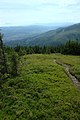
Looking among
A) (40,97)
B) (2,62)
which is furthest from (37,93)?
(2,62)

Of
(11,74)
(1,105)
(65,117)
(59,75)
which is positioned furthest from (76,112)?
(11,74)

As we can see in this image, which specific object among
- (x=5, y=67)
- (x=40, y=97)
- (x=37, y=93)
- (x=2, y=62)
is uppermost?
(x=2, y=62)

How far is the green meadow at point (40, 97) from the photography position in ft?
114

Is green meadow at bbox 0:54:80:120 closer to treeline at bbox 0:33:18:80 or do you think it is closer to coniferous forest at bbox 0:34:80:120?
coniferous forest at bbox 0:34:80:120

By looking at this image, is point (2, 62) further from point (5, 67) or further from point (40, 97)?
point (40, 97)

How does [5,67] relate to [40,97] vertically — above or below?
above

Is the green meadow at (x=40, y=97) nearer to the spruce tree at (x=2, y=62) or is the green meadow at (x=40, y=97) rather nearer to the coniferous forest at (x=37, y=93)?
the coniferous forest at (x=37, y=93)

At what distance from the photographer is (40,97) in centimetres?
4094

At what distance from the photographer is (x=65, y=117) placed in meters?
33.5

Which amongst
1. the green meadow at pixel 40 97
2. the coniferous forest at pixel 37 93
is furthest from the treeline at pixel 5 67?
the green meadow at pixel 40 97

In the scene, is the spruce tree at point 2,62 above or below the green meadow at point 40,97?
above

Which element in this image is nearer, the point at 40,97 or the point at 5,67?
the point at 40,97

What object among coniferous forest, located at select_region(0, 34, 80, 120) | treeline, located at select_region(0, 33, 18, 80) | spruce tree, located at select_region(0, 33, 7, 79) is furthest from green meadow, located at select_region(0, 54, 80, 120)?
spruce tree, located at select_region(0, 33, 7, 79)

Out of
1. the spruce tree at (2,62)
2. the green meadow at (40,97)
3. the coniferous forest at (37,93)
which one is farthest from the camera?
the spruce tree at (2,62)
